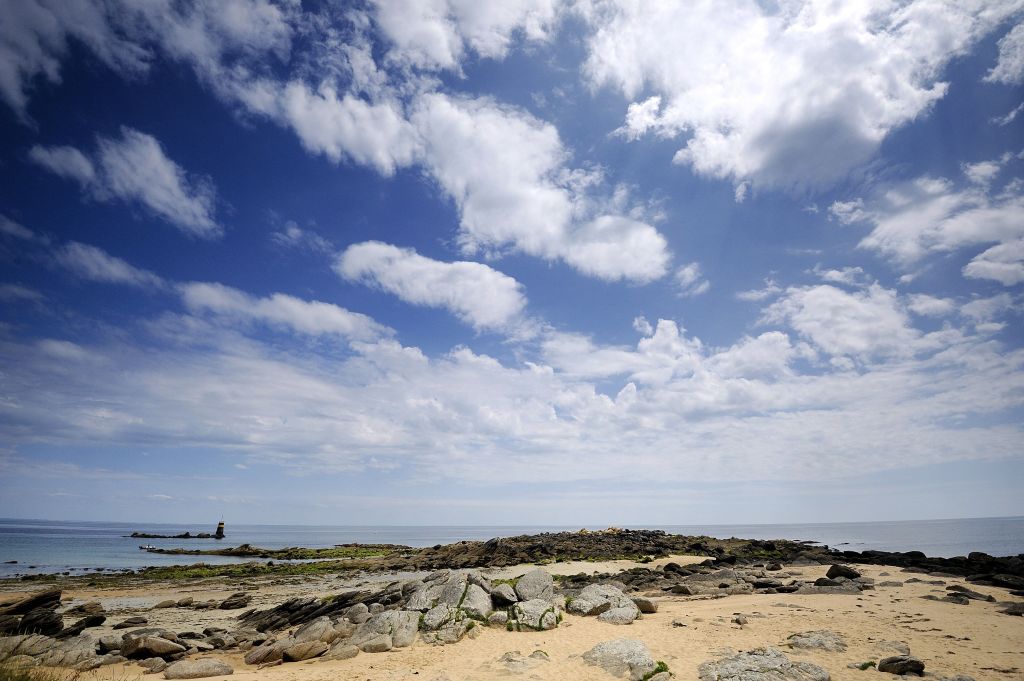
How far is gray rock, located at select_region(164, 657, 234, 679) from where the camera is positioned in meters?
15.4

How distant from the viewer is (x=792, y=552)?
45.8 metres

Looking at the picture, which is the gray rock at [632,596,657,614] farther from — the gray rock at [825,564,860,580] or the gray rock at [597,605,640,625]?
the gray rock at [825,564,860,580]

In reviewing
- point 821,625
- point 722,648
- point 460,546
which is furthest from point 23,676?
point 460,546

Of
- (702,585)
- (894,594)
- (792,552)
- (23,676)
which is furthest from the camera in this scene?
(792,552)

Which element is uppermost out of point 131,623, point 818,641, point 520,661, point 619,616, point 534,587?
point 534,587

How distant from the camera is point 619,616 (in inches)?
775

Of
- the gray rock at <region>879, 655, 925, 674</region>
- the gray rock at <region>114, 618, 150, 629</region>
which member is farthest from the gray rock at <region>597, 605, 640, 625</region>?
the gray rock at <region>114, 618, 150, 629</region>

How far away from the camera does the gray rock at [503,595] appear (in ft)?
67.7

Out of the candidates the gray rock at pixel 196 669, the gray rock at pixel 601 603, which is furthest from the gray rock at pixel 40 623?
the gray rock at pixel 601 603

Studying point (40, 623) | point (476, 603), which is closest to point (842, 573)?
point (476, 603)

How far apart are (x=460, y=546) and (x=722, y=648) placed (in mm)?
53660

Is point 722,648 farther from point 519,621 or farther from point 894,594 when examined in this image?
point 894,594

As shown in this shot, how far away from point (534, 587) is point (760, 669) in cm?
1040

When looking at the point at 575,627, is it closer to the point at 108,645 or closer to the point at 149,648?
the point at 149,648
